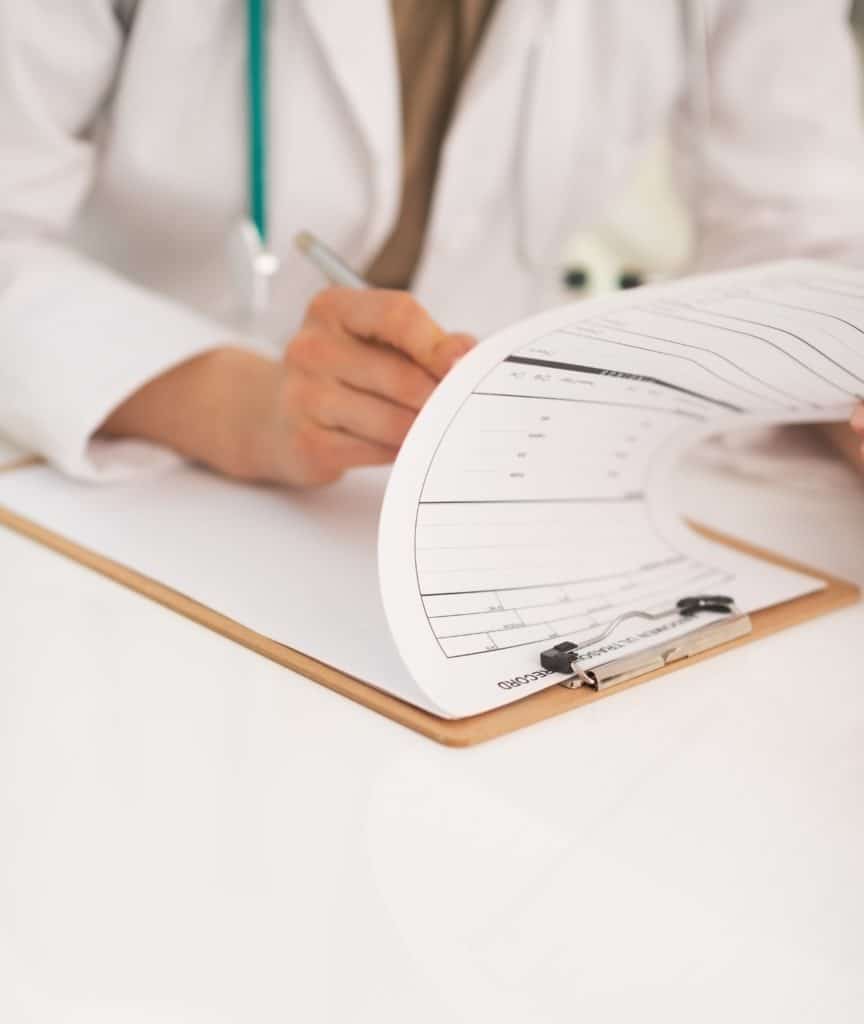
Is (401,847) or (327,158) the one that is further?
(327,158)

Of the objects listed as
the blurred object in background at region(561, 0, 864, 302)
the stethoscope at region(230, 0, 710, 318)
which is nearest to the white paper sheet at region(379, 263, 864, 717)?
the stethoscope at region(230, 0, 710, 318)

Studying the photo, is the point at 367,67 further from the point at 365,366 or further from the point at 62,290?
the point at 365,366

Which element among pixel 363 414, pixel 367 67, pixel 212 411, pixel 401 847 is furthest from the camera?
pixel 367 67

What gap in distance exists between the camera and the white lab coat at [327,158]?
0.74 m

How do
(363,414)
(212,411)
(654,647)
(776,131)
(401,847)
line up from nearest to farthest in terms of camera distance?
(401,847)
(654,647)
(363,414)
(212,411)
(776,131)

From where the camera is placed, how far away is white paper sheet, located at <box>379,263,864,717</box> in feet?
1.44

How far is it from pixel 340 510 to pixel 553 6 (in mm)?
554

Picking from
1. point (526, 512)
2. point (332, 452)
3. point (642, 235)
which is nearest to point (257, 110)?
point (332, 452)

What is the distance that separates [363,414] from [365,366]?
0.09ft

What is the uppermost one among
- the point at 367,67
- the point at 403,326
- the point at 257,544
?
the point at 367,67

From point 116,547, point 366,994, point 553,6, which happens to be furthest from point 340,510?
point 553,6

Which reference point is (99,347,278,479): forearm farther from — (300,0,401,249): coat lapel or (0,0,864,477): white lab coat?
(300,0,401,249): coat lapel

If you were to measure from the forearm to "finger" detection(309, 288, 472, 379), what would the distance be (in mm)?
129

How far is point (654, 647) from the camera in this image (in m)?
0.48
